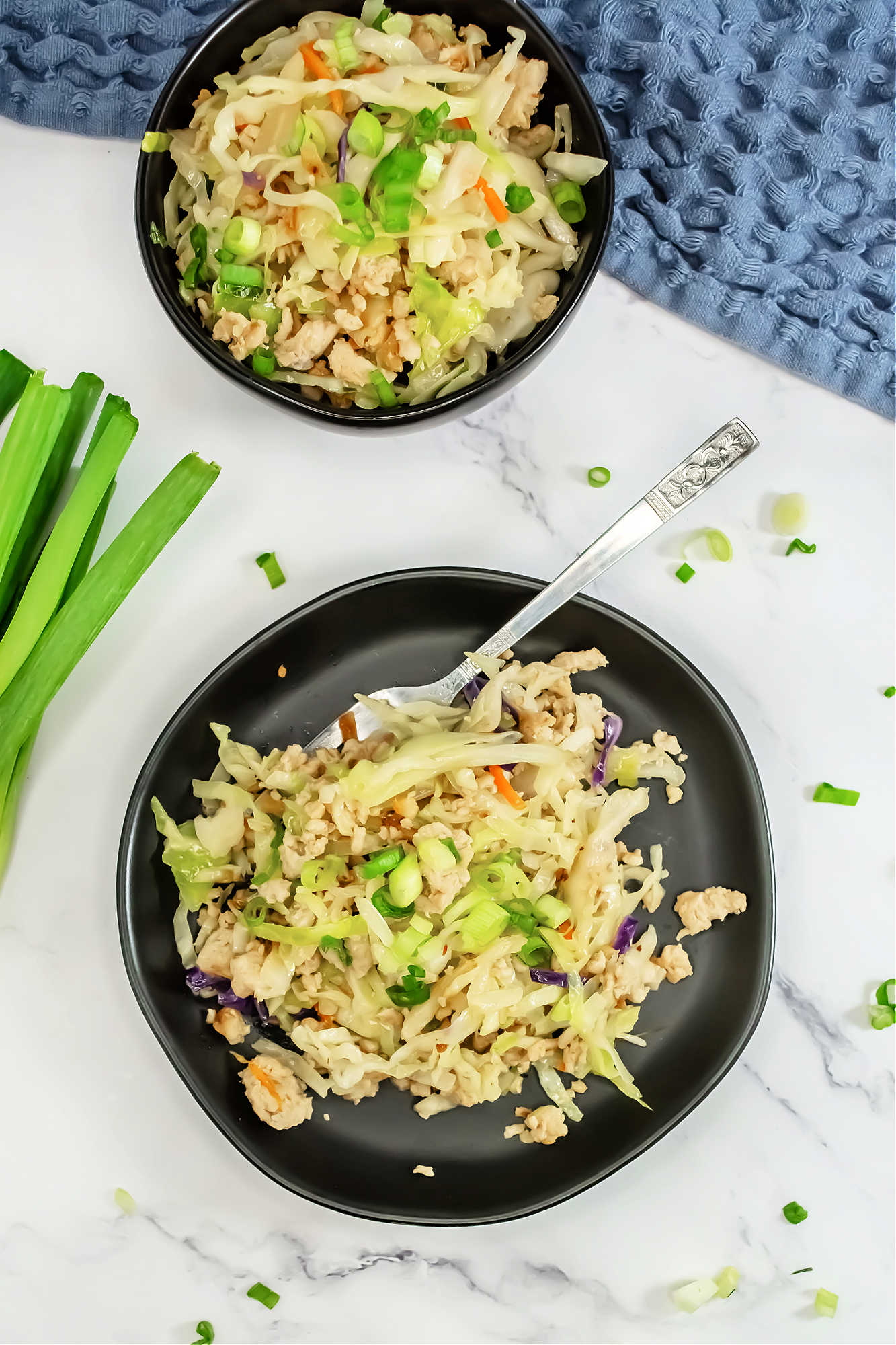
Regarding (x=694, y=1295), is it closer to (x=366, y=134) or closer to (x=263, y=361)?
(x=263, y=361)

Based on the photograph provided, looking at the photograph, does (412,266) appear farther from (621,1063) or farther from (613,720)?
(621,1063)

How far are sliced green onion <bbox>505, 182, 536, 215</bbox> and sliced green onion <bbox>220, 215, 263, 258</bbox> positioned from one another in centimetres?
43

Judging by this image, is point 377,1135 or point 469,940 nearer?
point 469,940

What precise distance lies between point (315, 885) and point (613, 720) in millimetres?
638

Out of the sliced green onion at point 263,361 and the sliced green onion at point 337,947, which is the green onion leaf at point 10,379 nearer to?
the sliced green onion at point 263,361

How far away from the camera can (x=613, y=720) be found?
2045mm

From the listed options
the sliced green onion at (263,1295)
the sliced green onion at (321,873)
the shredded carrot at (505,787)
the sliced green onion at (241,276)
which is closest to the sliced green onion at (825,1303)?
the sliced green onion at (263,1295)

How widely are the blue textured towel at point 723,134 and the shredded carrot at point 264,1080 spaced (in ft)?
5.55

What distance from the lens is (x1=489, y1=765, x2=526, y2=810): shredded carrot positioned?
1.89 meters

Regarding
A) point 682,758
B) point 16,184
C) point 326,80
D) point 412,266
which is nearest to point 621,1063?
point 682,758

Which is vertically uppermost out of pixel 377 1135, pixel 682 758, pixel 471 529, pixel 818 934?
pixel 471 529

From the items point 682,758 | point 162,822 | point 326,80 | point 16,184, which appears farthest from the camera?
point 16,184

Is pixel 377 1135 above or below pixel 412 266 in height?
below

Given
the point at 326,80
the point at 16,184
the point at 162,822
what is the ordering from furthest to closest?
the point at 16,184 < the point at 162,822 < the point at 326,80
